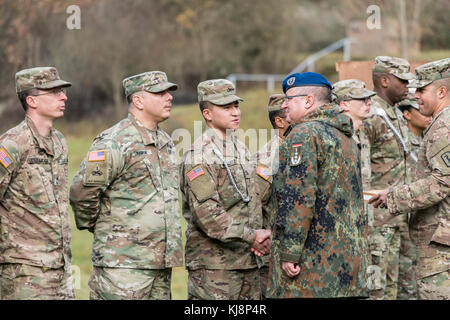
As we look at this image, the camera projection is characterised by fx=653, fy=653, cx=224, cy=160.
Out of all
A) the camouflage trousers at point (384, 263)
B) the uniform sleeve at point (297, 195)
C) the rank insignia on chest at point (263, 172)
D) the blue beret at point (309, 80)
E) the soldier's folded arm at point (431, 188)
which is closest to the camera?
the uniform sleeve at point (297, 195)

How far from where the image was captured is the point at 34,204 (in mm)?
5113

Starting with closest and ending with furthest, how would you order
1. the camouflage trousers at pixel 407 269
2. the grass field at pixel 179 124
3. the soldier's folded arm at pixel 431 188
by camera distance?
the soldier's folded arm at pixel 431 188 < the camouflage trousers at pixel 407 269 < the grass field at pixel 179 124

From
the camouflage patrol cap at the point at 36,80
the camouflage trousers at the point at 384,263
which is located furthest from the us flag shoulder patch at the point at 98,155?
the camouflage trousers at the point at 384,263

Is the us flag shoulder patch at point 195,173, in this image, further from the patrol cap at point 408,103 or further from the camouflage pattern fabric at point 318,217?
the patrol cap at point 408,103

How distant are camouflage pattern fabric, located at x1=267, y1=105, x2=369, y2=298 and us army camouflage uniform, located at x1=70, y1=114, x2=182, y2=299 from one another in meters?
Answer: 0.99

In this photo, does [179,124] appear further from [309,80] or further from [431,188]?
[309,80]

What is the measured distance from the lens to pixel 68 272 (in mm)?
5355

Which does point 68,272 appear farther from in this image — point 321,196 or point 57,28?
point 57,28

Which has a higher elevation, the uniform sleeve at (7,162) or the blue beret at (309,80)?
the blue beret at (309,80)

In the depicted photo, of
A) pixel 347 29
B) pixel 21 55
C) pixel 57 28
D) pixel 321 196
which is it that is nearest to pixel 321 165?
pixel 321 196

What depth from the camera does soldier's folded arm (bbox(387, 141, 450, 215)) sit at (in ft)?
16.2

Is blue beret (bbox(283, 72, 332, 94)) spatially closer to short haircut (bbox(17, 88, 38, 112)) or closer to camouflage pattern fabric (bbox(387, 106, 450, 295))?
camouflage pattern fabric (bbox(387, 106, 450, 295))

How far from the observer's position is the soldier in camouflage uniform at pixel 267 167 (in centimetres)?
563

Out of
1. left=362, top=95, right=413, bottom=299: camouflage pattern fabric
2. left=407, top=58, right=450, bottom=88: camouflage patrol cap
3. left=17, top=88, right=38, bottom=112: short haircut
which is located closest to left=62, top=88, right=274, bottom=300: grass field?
left=362, top=95, right=413, bottom=299: camouflage pattern fabric
